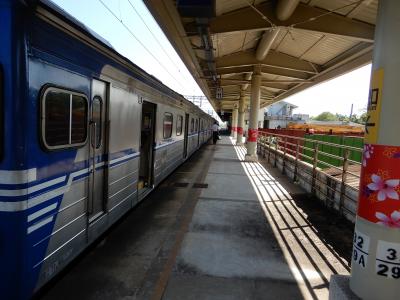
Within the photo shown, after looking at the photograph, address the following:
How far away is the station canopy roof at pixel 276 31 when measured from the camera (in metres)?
8.44

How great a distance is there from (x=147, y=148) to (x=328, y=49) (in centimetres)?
837

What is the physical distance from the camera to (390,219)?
2.85 metres

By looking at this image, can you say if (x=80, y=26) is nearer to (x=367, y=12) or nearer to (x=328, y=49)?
(x=367, y=12)

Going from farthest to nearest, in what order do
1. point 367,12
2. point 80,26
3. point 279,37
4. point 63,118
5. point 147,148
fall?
point 279,37 < point 367,12 < point 147,148 < point 80,26 < point 63,118

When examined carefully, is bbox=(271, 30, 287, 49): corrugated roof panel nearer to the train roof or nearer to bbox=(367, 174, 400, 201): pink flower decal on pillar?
the train roof

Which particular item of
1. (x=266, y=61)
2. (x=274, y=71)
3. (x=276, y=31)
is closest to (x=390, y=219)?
(x=276, y=31)

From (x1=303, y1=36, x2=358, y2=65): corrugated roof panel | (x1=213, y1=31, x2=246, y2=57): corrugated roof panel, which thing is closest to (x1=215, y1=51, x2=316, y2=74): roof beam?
(x1=213, y1=31, x2=246, y2=57): corrugated roof panel

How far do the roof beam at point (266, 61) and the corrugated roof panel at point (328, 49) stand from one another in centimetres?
57

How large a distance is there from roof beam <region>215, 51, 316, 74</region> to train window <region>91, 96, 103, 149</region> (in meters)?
12.0

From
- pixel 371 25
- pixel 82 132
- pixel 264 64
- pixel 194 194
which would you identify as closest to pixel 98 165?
pixel 82 132

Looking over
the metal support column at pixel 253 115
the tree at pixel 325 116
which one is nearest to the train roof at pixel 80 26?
the metal support column at pixel 253 115

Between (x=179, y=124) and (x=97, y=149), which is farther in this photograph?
(x=179, y=124)

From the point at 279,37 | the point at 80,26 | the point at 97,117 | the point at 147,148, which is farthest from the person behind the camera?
the point at 279,37

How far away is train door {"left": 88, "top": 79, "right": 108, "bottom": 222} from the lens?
4188 millimetres
